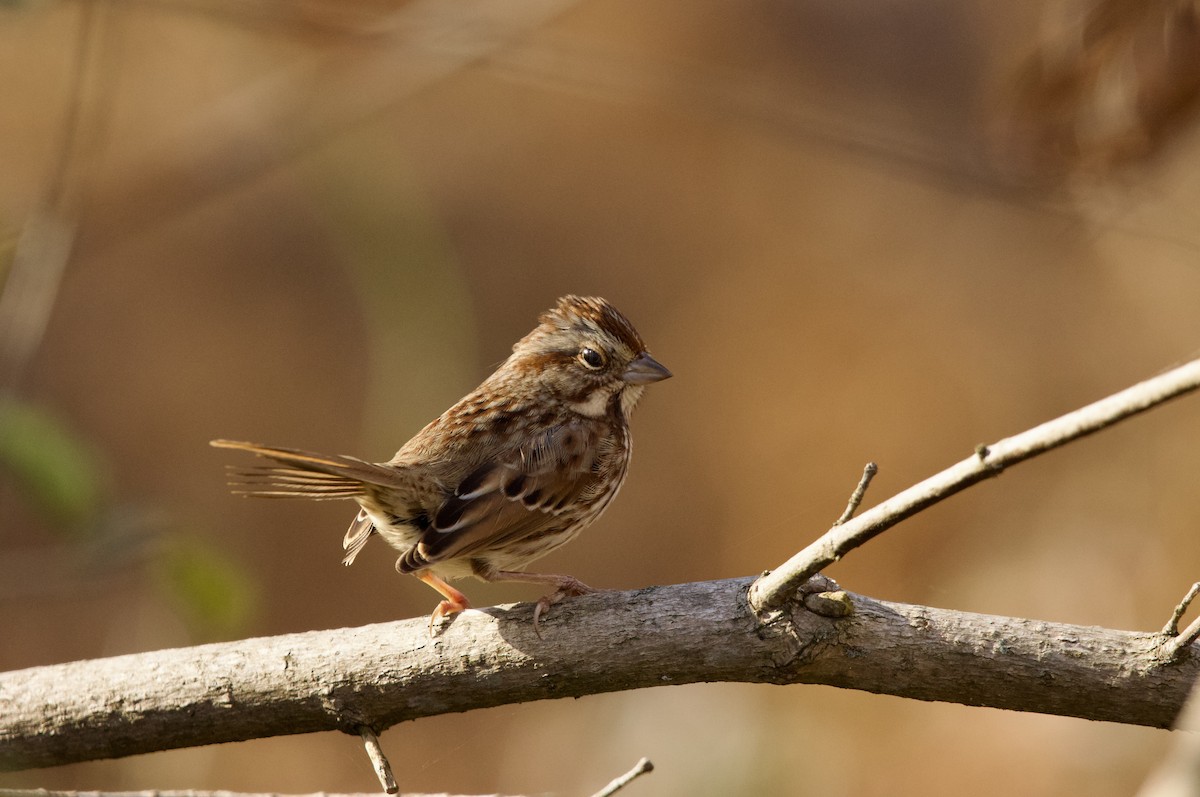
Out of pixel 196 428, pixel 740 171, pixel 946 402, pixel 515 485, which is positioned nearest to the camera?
pixel 515 485

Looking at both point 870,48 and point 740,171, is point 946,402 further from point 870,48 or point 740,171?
point 870,48

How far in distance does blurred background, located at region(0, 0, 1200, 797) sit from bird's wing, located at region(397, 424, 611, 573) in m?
3.69

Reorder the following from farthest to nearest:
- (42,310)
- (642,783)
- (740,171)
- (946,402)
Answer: (740,171) → (946,402) → (642,783) → (42,310)

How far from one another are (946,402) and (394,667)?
842 centimetres

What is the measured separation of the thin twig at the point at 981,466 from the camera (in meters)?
1.84

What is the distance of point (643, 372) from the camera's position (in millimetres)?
4262

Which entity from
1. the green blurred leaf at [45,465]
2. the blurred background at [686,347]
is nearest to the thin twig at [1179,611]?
the green blurred leaf at [45,465]

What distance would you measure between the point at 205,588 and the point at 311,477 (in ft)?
1.76

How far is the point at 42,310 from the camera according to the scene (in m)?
4.02

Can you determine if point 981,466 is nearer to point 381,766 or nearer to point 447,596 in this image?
point 381,766

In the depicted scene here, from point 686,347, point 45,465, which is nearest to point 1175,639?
point 45,465

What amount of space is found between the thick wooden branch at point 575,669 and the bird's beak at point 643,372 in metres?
1.35

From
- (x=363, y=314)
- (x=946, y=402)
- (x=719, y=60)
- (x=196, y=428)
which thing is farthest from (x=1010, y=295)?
(x=196, y=428)

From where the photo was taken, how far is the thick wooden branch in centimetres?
271
